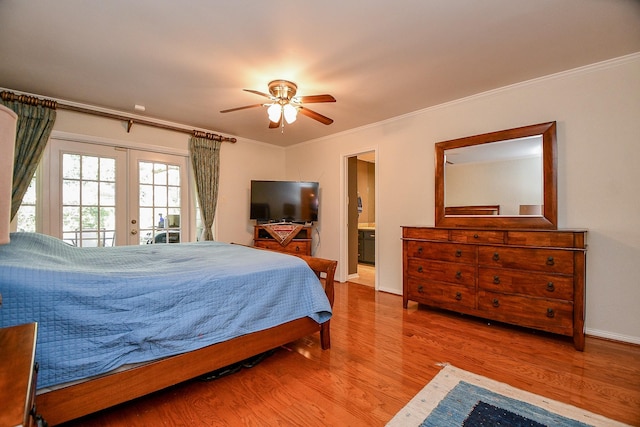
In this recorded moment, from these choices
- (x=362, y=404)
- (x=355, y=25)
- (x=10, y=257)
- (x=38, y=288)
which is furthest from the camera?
(x=355, y=25)

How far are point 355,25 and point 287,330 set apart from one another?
2227 millimetres

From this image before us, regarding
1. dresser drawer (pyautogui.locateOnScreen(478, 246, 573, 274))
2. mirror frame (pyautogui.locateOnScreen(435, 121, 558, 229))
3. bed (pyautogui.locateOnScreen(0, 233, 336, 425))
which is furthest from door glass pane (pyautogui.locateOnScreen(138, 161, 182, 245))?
dresser drawer (pyautogui.locateOnScreen(478, 246, 573, 274))

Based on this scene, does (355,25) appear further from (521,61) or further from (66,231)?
(66,231)

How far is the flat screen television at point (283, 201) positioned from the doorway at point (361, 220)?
25.1 inches

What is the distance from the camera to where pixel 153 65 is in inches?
102

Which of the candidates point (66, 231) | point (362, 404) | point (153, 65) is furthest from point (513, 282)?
point (66, 231)

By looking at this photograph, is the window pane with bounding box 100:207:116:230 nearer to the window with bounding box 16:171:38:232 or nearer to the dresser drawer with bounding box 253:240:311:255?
the window with bounding box 16:171:38:232

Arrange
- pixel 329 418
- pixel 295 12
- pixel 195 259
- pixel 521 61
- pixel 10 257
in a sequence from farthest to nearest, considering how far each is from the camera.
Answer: pixel 521 61 → pixel 195 259 → pixel 295 12 → pixel 329 418 → pixel 10 257

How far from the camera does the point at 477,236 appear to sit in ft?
9.48

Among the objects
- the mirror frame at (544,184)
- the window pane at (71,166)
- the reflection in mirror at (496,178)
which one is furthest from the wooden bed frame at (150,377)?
the window pane at (71,166)

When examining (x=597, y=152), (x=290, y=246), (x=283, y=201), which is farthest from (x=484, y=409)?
(x=283, y=201)

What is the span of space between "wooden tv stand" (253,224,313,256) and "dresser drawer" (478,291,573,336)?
2.62 meters

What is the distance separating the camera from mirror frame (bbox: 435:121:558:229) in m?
2.76

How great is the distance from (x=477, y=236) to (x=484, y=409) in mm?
1664
